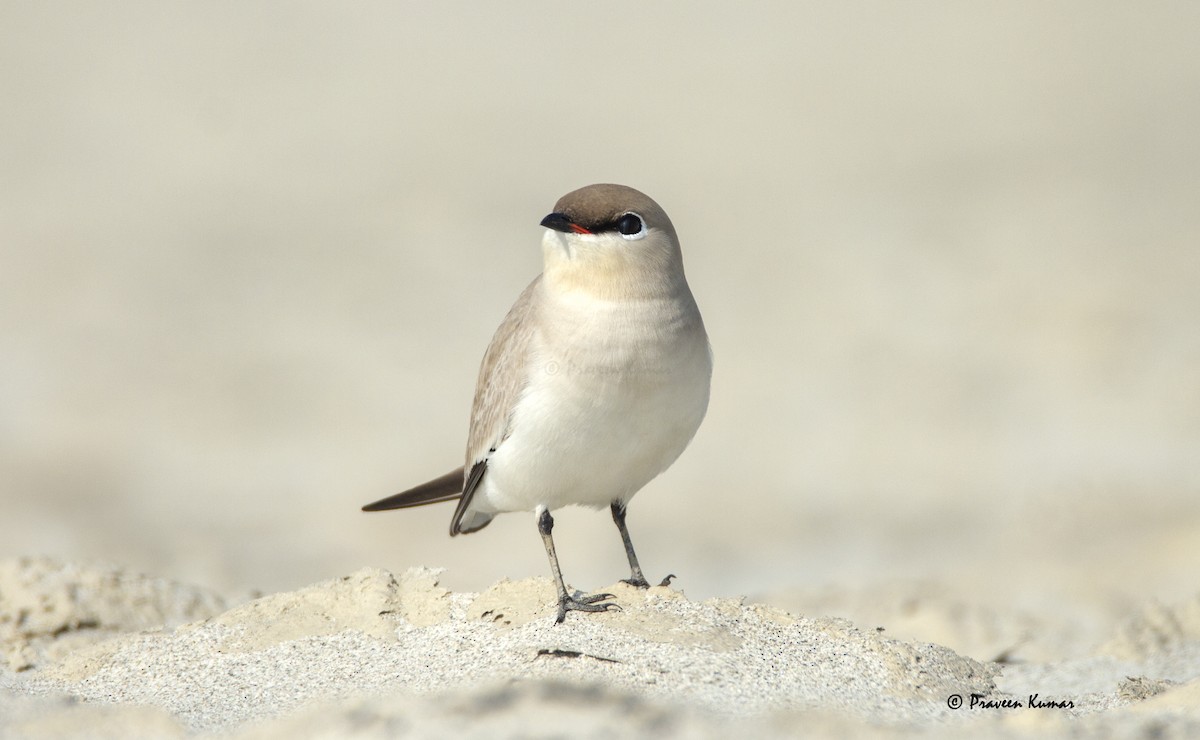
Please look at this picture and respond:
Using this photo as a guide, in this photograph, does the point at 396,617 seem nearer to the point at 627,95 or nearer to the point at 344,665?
the point at 344,665

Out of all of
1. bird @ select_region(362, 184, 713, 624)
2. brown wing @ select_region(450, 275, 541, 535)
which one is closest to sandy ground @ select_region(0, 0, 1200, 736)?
bird @ select_region(362, 184, 713, 624)

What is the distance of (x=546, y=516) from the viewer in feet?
21.5

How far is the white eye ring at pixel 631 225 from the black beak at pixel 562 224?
0.16m

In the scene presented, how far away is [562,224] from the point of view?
6.19 metres

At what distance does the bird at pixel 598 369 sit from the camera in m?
6.02

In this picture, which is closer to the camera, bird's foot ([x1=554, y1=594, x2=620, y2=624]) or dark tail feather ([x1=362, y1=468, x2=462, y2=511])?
bird's foot ([x1=554, y1=594, x2=620, y2=624])

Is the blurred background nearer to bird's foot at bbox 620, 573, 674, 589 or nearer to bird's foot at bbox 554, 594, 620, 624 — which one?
bird's foot at bbox 620, 573, 674, 589

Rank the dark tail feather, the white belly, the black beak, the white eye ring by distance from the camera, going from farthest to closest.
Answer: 1. the dark tail feather
2. the white eye ring
3. the black beak
4. the white belly

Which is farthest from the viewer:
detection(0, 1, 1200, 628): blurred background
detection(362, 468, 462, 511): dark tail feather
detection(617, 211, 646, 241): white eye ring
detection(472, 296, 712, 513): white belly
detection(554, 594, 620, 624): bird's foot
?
detection(0, 1, 1200, 628): blurred background

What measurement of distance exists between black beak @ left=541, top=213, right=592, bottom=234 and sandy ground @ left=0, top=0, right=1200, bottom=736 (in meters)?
1.67

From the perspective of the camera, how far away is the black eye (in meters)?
6.27

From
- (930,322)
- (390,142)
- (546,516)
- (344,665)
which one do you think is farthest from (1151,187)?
(344,665)

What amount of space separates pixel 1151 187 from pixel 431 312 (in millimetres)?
10526

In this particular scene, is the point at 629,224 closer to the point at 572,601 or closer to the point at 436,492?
the point at 572,601
